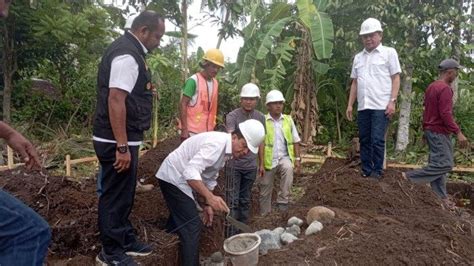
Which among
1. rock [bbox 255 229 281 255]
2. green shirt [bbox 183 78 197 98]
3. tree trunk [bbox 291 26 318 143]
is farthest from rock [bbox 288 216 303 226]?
tree trunk [bbox 291 26 318 143]

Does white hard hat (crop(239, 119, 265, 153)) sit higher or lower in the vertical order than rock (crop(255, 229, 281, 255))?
higher

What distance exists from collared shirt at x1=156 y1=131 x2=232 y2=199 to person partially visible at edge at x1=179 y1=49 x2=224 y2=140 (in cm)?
122

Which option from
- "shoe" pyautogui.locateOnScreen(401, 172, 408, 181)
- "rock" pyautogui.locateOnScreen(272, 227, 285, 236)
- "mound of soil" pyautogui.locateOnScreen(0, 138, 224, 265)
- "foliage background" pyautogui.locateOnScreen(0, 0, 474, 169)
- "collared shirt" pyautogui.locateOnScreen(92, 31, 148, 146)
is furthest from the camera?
"foliage background" pyautogui.locateOnScreen(0, 0, 474, 169)

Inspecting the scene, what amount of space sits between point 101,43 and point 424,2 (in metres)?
6.84

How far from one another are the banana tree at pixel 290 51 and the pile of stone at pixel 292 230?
16.4 feet

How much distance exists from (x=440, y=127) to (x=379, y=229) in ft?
8.20

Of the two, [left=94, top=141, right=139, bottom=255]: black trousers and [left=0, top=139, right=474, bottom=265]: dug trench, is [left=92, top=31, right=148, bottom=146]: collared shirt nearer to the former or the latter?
[left=94, top=141, right=139, bottom=255]: black trousers

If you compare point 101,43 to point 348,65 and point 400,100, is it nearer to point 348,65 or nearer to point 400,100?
point 348,65

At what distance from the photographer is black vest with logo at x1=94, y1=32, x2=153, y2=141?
352 centimetres

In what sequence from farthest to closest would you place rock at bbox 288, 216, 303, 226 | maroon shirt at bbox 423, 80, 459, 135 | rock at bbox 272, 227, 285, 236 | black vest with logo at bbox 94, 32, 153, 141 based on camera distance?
maroon shirt at bbox 423, 80, 459, 135
rock at bbox 288, 216, 303, 226
rock at bbox 272, 227, 285, 236
black vest with logo at bbox 94, 32, 153, 141

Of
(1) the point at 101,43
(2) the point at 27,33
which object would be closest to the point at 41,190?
(2) the point at 27,33

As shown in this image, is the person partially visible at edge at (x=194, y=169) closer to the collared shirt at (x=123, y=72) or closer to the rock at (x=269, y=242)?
the rock at (x=269, y=242)

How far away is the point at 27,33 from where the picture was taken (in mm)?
9500

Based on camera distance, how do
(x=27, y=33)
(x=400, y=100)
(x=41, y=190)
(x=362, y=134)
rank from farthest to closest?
(x=400, y=100), (x=27, y=33), (x=362, y=134), (x=41, y=190)
